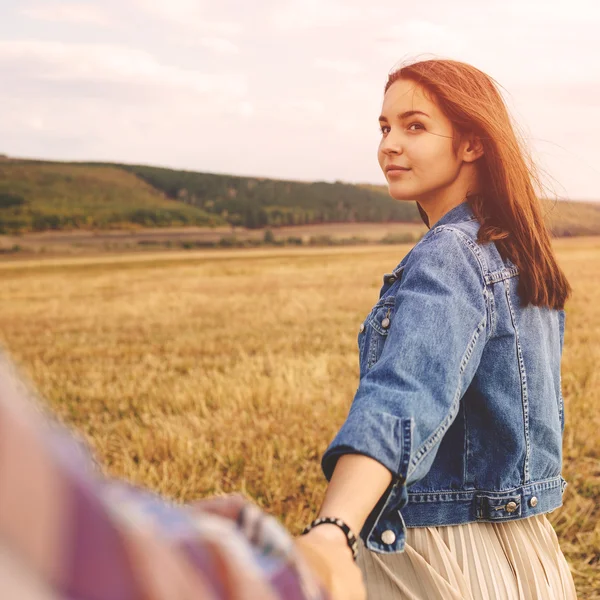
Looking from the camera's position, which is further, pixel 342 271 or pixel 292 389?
pixel 342 271

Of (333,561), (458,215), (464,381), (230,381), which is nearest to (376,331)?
(464,381)

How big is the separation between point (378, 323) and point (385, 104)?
2.08ft

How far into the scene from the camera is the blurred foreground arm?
40 centimetres

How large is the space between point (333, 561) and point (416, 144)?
1.13m

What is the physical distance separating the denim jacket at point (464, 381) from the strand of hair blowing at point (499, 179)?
45mm

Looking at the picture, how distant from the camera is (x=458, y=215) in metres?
1.78

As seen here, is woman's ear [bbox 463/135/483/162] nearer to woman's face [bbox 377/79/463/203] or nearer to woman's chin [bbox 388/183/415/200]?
woman's face [bbox 377/79/463/203]

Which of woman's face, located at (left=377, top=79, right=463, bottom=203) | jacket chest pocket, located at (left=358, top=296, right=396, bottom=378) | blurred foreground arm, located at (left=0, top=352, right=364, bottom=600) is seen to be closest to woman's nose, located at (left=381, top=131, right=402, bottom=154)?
woman's face, located at (left=377, top=79, right=463, bottom=203)

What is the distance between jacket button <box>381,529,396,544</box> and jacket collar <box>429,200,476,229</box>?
0.77m

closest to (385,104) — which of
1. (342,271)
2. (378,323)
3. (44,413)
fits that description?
(378,323)

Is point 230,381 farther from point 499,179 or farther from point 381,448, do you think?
point 381,448

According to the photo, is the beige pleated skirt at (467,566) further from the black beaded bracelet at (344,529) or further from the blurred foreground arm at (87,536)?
the blurred foreground arm at (87,536)

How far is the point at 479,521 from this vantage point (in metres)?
1.62

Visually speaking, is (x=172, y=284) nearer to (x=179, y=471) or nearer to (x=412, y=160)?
(x=179, y=471)
